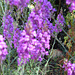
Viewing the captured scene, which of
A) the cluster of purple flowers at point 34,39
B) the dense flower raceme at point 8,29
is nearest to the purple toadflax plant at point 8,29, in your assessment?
the dense flower raceme at point 8,29

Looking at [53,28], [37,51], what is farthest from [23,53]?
[53,28]

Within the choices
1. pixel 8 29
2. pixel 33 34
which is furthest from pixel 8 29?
pixel 33 34

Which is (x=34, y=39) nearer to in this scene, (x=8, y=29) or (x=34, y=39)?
(x=34, y=39)

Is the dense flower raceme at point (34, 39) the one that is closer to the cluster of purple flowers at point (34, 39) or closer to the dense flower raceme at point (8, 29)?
the cluster of purple flowers at point (34, 39)

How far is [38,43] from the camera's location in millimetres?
1568

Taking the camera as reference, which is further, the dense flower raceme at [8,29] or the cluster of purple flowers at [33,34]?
the dense flower raceme at [8,29]

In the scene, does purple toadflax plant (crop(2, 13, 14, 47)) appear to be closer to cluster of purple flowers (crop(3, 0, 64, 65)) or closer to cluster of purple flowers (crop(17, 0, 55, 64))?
cluster of purple flowers (crop(3, 0, 64, 65))

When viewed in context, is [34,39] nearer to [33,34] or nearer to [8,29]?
[33,34]

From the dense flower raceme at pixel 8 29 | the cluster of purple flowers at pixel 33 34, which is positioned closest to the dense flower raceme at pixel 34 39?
the cluster of purple flowers at pixel 33 34

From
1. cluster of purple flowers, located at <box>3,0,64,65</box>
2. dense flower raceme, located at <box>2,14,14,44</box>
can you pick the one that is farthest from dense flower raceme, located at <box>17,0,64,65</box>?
dense flower raceme, located at <box>2,14,14,44</box>

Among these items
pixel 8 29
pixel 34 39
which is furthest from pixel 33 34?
pixel 8 29

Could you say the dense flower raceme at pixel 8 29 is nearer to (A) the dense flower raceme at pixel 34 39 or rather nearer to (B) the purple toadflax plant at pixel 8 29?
(B) the purple toadflax plant at pixel 8 29

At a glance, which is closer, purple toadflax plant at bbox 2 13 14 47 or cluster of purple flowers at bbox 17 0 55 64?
cluster of purple flowers at bbox 17 0 55 64

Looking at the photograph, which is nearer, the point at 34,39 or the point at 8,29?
the point at 34,39
